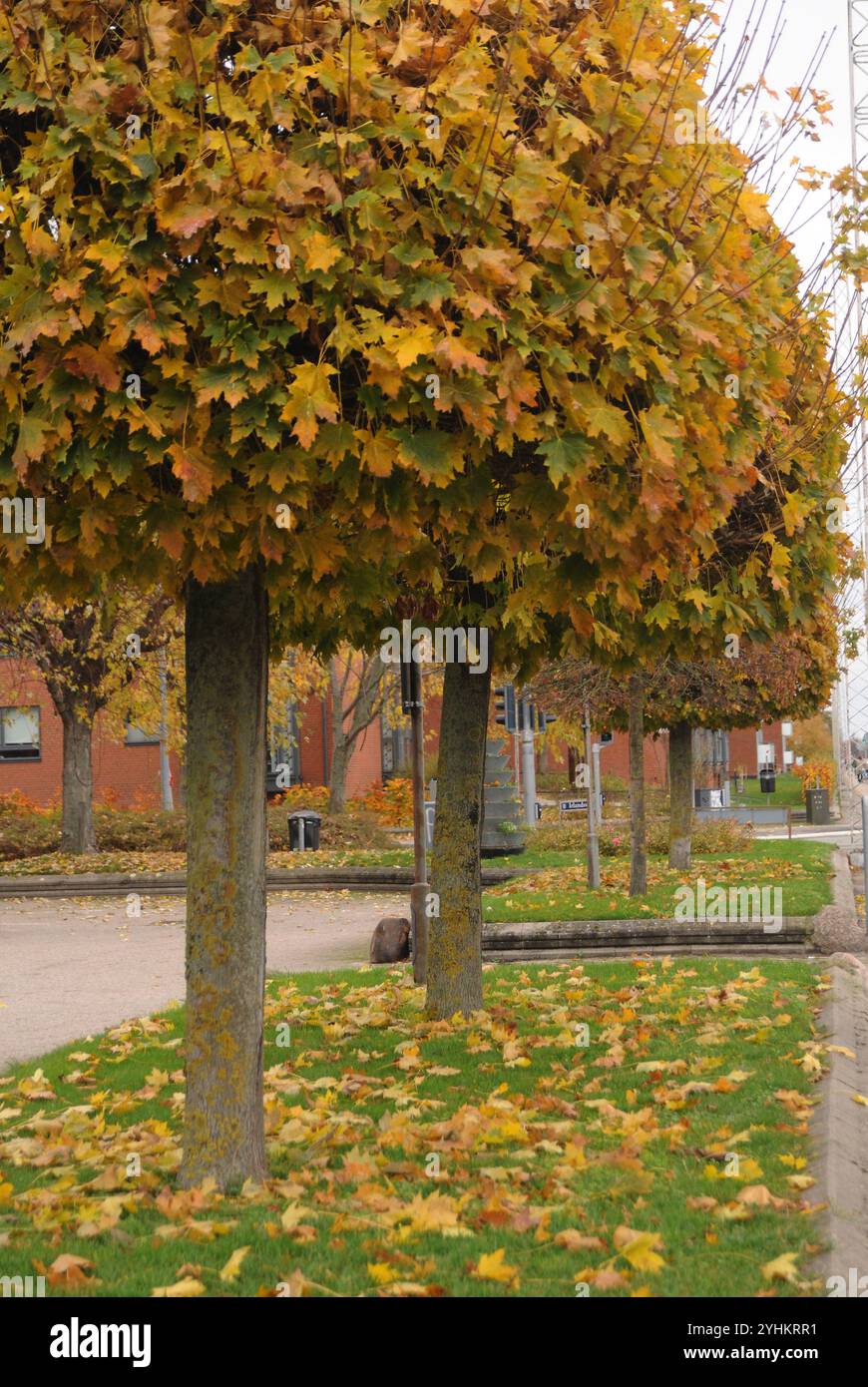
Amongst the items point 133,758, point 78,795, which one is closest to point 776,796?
point 133,758

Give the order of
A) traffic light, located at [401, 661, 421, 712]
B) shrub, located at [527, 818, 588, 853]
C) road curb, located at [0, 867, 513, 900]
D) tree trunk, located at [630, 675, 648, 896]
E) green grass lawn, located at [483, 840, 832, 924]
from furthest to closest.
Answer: shrub, located at [527, 818, 588, 853], road curb, located at [0, 867, 513, 900], tree trunk, located at [630, 675, 648, 896], green grass lawn, located at [483, 840, 832, 924], traffic light, located at [401, 661, 421, 712]

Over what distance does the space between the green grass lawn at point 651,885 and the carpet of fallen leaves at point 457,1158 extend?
16.7ft

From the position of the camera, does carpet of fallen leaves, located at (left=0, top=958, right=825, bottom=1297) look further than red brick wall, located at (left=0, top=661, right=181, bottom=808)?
No

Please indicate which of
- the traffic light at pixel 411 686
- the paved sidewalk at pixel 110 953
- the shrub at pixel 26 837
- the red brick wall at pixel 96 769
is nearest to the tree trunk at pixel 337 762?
the shrub at pixel 26 837

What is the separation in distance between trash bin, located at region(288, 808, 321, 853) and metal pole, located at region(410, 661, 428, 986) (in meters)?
15.4

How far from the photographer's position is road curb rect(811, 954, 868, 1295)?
4.68m

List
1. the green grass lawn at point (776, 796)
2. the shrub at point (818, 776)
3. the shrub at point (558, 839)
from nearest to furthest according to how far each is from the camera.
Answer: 1. the shrub at point (558, 839)
2. the shrub at point (818, 776)
3. the green grass lawn at point (776, 796)

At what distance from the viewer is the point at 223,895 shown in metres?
6.00

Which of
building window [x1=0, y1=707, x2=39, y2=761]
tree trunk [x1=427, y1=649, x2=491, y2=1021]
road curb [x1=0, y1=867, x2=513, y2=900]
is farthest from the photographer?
building window [x1=0, y1=707, x2=39, y2=761]

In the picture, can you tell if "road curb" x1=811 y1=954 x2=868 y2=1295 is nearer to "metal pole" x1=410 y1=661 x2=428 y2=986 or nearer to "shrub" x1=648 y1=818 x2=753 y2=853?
"metal pole" x1=410 y1=661 x2=428 y2=986

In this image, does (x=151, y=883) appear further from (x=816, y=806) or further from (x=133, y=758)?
(x=816, y=806)

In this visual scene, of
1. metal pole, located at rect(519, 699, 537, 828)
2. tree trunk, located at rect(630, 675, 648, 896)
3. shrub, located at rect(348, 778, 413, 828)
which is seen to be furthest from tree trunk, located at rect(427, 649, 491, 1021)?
shrub, located at rect(348, 778, 413, 828)

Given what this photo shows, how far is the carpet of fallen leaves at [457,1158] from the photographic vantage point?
4.74 metres

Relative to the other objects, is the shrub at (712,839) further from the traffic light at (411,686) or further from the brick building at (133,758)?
the brick building at (133,758)
